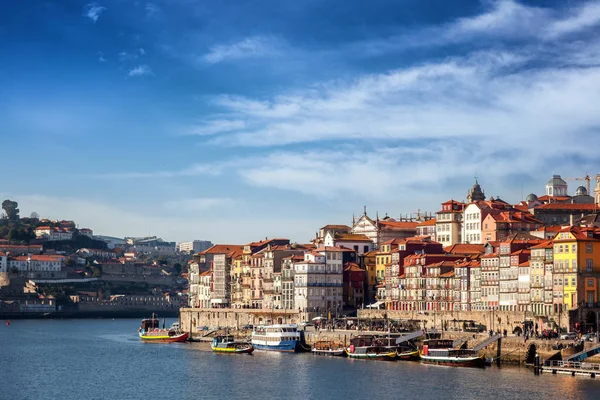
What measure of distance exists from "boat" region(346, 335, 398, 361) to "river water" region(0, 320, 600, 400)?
1.87 meters

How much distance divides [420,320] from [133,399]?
44.1 m

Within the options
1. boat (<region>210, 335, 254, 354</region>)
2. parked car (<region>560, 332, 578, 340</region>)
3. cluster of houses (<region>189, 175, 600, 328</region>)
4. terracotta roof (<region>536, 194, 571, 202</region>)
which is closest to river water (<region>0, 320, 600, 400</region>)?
boat (<region>210, 335, 254, 354</region>)

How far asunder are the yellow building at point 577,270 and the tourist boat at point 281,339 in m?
25.1

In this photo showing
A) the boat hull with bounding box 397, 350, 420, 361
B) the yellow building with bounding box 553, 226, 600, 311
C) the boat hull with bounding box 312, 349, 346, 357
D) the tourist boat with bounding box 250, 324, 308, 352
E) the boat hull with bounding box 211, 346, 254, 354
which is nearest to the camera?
the boat hull with bounding box 397, 350, 420, 361

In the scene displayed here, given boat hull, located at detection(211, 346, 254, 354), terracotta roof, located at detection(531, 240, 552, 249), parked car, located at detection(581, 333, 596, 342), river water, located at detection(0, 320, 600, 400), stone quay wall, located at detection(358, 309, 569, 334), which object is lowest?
river water, located at detection(0, 320, 600, 400)

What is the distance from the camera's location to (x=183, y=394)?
78.8 m

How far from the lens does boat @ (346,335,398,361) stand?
98250 mm

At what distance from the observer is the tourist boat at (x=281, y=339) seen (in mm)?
110250

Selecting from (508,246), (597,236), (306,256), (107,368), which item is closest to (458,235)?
(306,256)

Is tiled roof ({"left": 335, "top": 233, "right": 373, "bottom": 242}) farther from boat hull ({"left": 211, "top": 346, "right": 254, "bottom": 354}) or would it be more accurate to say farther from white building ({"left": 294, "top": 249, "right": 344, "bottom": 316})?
boat hull ({"left": 211, "top": 346, "right": 254, "bottom": 354})

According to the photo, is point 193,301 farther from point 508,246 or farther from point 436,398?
point 436,398

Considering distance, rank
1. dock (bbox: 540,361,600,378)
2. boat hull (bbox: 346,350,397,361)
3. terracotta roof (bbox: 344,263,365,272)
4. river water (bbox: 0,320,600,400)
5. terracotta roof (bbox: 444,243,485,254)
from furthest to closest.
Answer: terracotta roof (bbox: 344,263,365,272) → terracotta roof (bbox: 444,243,485,254) → boat hull (bbox: 346,350,397,361) → dock (bbox: 540,361,600,378) → river water (bbox: 0,320,600,400)

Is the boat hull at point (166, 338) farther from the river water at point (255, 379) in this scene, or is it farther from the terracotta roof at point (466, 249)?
the terracotta roof at point (466, 249)

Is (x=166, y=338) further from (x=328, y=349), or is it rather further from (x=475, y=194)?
(x=475, y=194)
